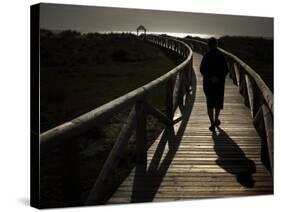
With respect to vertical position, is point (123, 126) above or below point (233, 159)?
above

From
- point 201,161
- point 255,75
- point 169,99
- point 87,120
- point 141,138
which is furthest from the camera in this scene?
point 169,99

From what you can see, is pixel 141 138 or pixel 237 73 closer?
pixel 141 138

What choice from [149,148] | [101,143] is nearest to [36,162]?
[101,143]

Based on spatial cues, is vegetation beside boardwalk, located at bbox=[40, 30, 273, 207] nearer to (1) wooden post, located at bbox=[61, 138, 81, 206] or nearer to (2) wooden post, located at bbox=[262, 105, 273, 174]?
(1) wooden post, located at bbox=[61, 138, 81, 206]

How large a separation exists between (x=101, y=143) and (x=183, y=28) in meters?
1.51

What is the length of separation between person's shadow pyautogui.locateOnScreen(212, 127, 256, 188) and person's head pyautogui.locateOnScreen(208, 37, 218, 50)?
917 mm

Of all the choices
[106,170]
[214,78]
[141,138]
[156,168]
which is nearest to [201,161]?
[156,168]

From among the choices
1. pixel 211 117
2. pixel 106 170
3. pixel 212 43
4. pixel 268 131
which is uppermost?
pixel 212 43

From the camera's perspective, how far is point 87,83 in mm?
5219

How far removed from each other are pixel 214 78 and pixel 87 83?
1720 millimetres

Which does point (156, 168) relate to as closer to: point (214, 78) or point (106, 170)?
point (106, 170)

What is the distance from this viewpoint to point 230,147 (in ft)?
20.0

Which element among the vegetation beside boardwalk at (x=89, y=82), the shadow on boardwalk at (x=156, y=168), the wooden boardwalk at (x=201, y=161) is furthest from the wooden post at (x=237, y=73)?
the shadow on boardwalk at (x=156, y=168)

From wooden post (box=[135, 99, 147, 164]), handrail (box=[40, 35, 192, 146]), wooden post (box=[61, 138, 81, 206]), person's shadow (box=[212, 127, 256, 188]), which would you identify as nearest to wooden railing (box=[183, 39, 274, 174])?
person's shadow (box=[212, 127, 256, 188])
